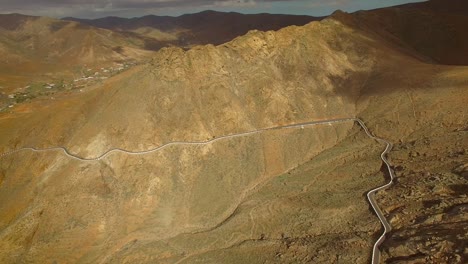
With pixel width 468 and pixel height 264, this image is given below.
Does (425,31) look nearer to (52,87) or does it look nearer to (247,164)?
(247,164)

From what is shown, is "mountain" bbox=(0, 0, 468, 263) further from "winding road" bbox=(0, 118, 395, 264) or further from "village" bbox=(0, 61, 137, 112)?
"village" bbox=(0, 61, 137, 112)

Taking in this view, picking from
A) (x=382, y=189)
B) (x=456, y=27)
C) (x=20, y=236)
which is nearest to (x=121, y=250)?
(x=20, y=236)

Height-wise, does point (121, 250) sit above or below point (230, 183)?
below

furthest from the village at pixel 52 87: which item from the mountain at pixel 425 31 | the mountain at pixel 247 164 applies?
the mountain at pixel 425 31

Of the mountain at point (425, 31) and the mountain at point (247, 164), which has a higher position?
the mountain at point (425, 31)

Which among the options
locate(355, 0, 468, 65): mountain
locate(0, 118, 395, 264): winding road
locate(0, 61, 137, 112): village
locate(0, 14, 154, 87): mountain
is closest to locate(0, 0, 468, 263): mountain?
locate(0, 118, 395, 264): winding road

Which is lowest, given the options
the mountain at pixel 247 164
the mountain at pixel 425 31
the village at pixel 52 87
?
the village at pixel 52 87

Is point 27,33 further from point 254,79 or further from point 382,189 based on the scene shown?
point 382,189

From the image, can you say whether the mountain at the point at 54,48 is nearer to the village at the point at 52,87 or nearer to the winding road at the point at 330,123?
the village at the point at 52,87
